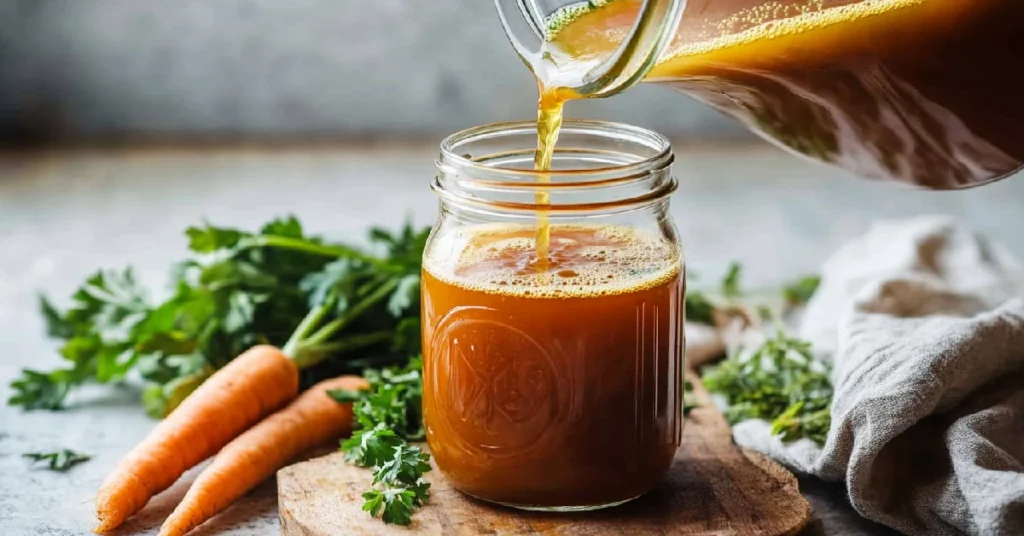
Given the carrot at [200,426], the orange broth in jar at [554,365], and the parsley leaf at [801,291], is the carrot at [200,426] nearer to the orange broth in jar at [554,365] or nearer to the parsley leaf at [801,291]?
the orange broth in jar at [554,365]

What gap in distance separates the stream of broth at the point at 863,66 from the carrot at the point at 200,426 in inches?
28.2

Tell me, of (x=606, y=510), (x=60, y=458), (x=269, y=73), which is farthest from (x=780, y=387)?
(x=269, y=73)

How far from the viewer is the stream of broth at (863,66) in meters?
1.38

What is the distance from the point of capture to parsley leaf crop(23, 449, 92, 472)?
5.82 feet

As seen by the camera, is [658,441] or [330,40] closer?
[658,441]

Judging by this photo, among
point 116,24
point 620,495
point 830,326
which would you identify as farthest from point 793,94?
point 116,24

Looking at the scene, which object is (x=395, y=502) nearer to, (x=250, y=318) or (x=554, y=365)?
(x=554, y=365)

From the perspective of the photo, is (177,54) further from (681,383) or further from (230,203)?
(681,383)

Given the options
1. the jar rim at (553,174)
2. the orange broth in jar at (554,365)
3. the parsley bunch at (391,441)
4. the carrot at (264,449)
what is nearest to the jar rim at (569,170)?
the jar rim at (553,174)

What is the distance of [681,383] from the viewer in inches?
60.2

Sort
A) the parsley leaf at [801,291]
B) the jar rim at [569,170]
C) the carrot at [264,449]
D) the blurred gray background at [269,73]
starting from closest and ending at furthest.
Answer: the jar rim at [569,170]
the carrot at [264,449]
the parsley leaf at [801,291]
the blurred gray background at [269,73]

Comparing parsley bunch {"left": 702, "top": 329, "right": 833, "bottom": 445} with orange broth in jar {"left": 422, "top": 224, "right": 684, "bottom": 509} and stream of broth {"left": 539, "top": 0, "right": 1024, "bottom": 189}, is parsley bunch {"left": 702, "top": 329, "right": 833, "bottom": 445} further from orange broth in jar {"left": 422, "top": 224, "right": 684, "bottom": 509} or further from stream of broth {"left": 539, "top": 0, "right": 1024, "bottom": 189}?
stream of broth {"left": 539, "top": 0, "right": 1024, "bottom": 189}

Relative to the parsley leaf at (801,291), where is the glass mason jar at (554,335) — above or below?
above

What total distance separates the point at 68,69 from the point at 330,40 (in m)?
0.83
